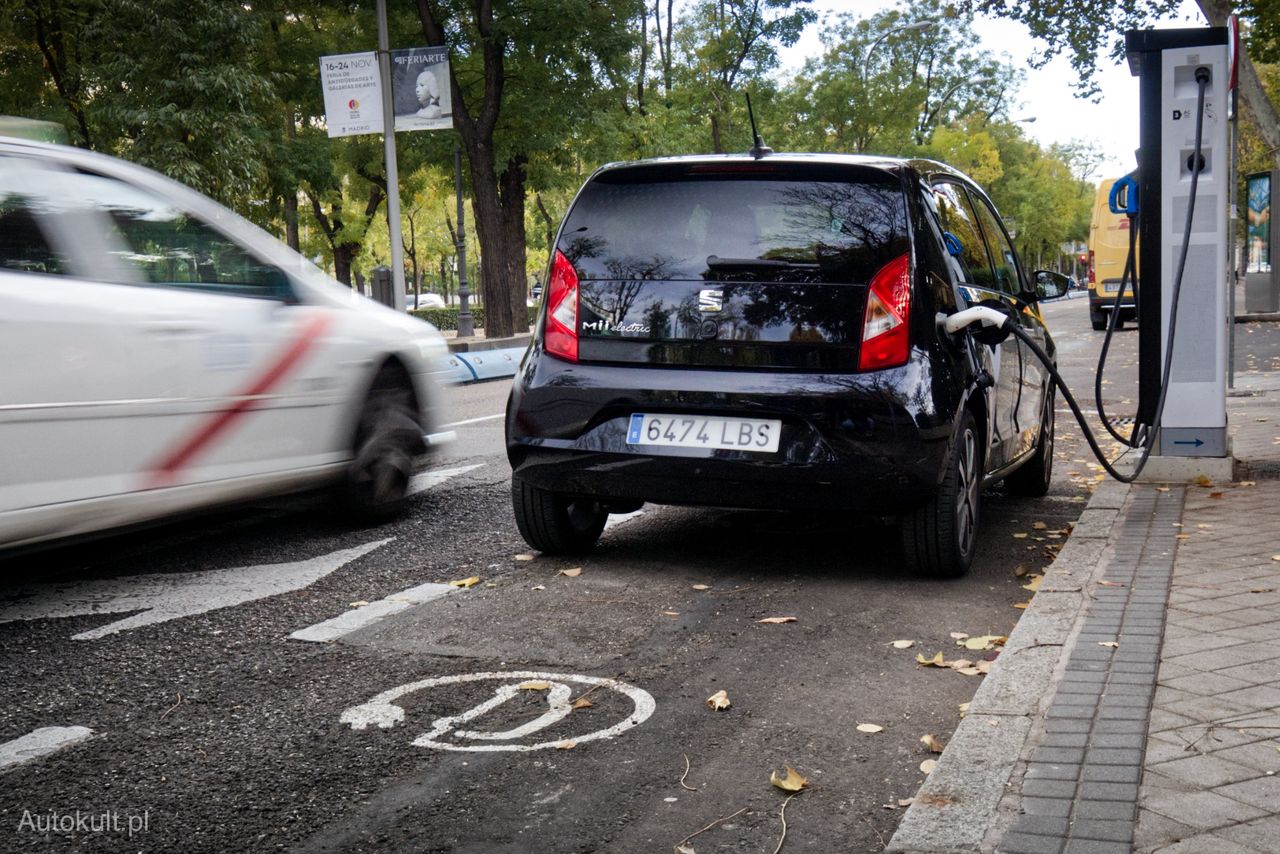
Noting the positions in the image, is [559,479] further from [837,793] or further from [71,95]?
[71,95]

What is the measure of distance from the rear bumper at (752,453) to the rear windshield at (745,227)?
0.41m

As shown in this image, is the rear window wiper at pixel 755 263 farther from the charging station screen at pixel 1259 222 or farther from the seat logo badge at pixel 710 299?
the charging station screen at pixel 1259 222

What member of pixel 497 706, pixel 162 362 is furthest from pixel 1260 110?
pixel 497 706

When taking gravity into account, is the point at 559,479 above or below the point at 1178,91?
below

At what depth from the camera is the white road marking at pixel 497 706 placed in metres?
3.70

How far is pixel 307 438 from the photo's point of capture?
6.34 metres

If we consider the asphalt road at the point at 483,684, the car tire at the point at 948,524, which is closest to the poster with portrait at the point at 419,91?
the asphalt road at the point at 483,684

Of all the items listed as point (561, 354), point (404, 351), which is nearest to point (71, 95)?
point (404, 351)

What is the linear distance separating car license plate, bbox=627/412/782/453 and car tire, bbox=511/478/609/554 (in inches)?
20.0

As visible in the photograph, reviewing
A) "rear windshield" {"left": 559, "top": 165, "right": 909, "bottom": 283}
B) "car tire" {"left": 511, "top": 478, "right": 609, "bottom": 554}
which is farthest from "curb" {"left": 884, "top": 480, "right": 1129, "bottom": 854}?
"car tire" {"left": 511, "top": 478, "right": 609, "bottom": 554}

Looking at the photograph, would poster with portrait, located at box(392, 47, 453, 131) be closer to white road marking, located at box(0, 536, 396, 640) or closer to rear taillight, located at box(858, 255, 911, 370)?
white road marking, located at box(0, 536, 396, 640)

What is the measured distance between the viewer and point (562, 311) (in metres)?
5.63

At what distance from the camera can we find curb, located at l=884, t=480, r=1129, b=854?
2980 mm

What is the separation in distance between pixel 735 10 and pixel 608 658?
33670 mm
